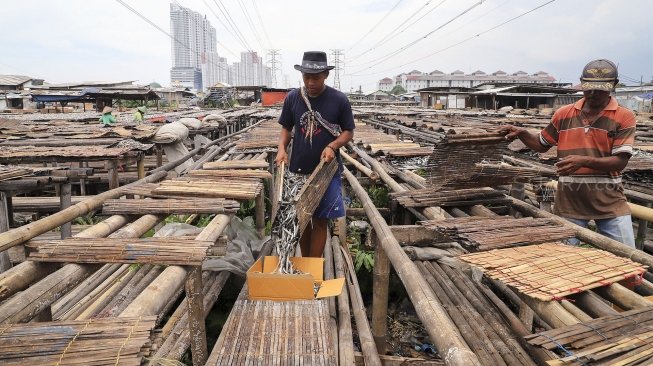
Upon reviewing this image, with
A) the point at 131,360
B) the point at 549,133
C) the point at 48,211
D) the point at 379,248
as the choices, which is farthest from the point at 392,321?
the point at 48,211

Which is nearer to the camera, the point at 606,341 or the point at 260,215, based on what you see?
the point at 606,341

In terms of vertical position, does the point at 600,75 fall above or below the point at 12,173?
above

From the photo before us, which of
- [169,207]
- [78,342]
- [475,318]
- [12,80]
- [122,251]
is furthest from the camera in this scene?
[12,80]

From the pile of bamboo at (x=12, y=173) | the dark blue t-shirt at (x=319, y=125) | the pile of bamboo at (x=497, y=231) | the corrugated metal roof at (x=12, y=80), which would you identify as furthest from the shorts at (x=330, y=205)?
the corrugated metal roof at (x=12, y=80)

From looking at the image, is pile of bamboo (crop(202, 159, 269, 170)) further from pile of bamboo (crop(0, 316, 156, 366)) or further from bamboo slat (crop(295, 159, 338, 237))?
pile of bamboo (crop(0, 316, 156, 366))

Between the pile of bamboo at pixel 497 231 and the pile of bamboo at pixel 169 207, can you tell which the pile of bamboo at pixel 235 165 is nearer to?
the pile of bamboo at pixel 169 207

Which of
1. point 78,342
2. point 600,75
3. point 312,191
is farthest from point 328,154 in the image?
point 78,342

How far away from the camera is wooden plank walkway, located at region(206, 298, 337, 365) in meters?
2.12

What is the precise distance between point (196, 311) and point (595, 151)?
3.17 m

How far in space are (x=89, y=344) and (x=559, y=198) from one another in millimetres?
3501

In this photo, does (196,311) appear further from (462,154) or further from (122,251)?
(462,154)

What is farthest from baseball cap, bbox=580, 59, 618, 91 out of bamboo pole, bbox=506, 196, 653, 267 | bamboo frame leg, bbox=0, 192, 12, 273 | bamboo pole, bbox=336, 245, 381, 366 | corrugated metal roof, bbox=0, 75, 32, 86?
corrugated metal roof, bbox=0, 75, 32, 86

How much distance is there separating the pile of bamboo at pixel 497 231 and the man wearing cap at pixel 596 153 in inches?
23.3

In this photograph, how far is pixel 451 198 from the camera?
3498mm
